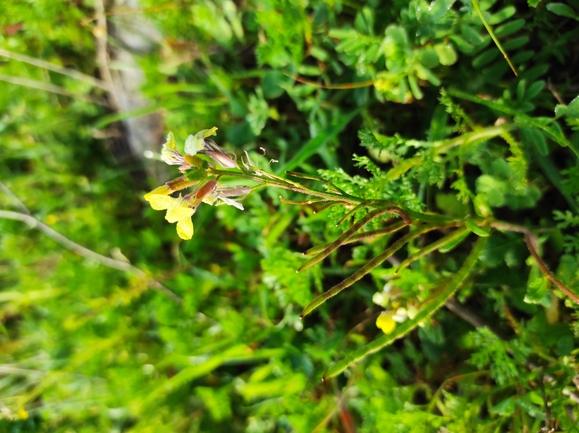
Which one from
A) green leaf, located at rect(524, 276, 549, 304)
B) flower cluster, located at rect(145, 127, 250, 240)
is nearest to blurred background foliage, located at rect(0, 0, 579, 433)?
green leaf, located at rect(524, 276, 549, 304)

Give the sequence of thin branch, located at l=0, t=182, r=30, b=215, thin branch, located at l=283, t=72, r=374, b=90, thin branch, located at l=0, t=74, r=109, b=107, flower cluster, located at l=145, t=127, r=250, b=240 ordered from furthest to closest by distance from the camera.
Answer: thin branch, located at l=0, t=182, r=30, b=215 → thin branch, located at l=0, t=74, r=109, b=107 → thin branch, located at l=283, t=72, r=374, b=90 → flower cluster, located at l=145, t=127, r=250, b=240

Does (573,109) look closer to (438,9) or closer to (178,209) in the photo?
(438,9)

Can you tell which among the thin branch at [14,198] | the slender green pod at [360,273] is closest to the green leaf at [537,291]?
the slender green pod at [360,273]

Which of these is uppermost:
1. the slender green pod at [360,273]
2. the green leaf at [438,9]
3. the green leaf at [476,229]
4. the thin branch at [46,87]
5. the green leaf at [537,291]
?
the thin branch at [46,87]

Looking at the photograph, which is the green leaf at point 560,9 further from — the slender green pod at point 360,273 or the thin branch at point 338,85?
the slender green pod at point 360,273

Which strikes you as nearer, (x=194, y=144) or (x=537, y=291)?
(x=194, y=144)

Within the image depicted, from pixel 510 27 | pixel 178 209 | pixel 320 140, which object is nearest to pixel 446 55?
pixel 510 27

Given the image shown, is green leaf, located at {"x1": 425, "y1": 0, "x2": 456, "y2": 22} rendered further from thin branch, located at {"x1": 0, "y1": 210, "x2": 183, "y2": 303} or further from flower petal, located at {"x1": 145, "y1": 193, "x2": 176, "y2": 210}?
thin branch, located at {"x1": 0, "y1": 210, "x2": 183, "y2": 303}
